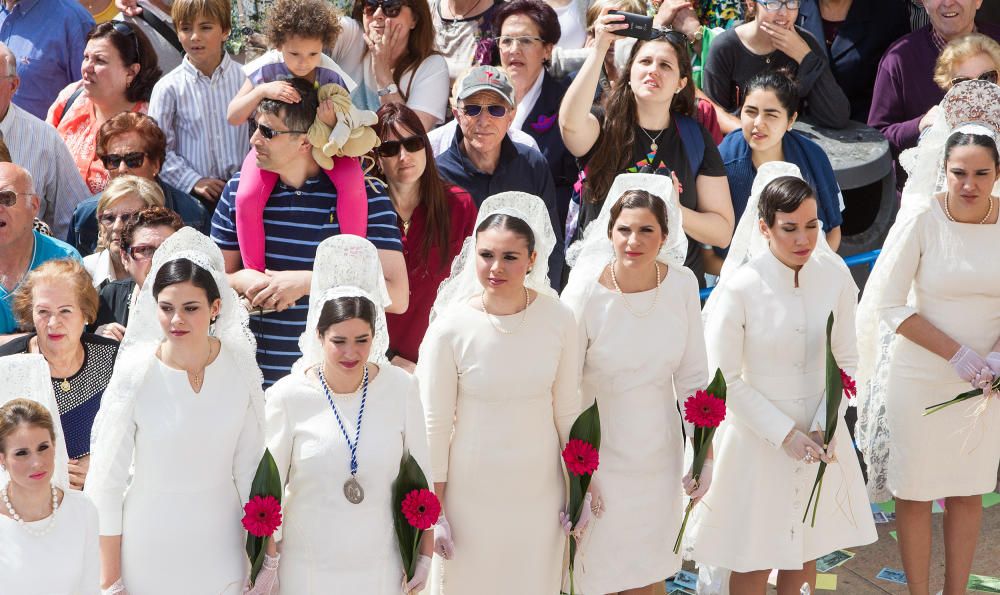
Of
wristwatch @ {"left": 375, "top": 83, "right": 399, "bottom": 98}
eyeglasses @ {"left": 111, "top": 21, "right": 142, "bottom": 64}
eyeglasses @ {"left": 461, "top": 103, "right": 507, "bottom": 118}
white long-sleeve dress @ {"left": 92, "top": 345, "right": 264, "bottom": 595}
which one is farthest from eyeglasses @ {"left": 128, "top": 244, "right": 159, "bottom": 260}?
wristwatch @ {"left": 375, "top": 83, "right": 399, "bottom": 98}

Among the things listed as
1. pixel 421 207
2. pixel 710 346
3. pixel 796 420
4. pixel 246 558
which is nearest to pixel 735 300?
pixel 710 346

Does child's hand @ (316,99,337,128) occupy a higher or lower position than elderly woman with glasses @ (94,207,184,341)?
higher

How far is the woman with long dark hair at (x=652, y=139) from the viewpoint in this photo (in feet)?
20.2

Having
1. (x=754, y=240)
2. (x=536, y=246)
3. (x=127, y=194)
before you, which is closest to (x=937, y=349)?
(x=754, y=240)

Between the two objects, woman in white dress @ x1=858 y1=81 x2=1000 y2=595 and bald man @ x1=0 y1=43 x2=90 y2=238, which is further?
bald man @ x1=0 y1=43 x2=90 y2=238

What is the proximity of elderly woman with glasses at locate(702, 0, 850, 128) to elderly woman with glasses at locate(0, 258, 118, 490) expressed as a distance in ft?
12.7

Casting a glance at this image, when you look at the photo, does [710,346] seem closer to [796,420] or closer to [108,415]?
[796,420]

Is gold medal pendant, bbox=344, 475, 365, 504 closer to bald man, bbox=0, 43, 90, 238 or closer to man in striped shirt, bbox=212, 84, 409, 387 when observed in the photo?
man in striped shirt, bbox=212, 84, 409, 387

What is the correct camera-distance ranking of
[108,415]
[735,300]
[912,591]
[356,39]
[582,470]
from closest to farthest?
[108,415], [582,470], [735,300], [912,591], [356,39]

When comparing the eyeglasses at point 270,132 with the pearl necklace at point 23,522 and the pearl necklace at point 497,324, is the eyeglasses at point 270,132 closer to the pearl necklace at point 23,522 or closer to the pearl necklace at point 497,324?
the pearl necklace at point 497,324

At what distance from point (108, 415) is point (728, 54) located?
4.36m

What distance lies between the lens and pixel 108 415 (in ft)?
14.5

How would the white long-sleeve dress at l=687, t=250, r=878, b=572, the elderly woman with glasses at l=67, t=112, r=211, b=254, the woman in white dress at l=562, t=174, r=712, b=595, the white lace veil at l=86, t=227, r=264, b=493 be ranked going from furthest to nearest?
the elderly woman with glasses at l=67, t=112, r=211, b=254 < the white long-sleeve dress at l=687, t=250, r=878, b=572 < the woman in white dress at l=562, t=174, r=712, b=595 < the white lace veil at l=86, t=227, r=264, b=493

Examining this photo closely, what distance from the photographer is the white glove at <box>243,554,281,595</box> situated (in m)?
4.46
